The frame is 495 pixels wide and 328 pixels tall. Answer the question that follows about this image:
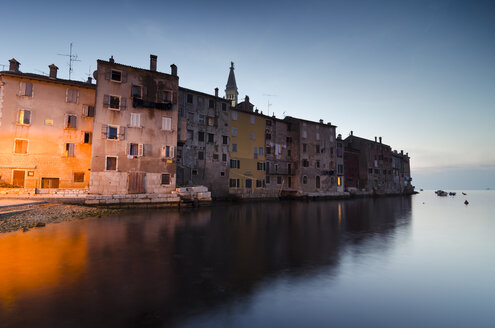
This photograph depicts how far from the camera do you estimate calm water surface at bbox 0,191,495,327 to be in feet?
18.1

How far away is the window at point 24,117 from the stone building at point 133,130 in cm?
713

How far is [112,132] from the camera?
26.1m

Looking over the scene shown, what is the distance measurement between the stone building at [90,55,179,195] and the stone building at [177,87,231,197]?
5098 millimetres

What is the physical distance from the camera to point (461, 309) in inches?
268

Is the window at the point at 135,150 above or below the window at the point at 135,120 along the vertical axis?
below

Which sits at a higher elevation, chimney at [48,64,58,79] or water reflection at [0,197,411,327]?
chimney at [48,64,58,79]

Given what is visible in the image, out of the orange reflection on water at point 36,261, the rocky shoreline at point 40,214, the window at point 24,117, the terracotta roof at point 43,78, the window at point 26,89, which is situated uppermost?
the terracotta roof at point 43,78

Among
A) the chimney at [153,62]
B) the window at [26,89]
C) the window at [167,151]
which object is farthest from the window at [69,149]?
the chimney at [153,62]

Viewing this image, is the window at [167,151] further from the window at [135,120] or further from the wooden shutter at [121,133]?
the wooden shutter at [121,133]

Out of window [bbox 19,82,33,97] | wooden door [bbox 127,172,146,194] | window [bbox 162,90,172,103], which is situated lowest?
wooden door [bbox 127,172,146,194]

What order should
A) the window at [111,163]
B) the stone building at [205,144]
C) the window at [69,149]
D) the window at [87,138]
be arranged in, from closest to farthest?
1. the window at [111,163]
2. the window at [69,149]
3. the window at [87,138]
4. the stone building at [205,144]

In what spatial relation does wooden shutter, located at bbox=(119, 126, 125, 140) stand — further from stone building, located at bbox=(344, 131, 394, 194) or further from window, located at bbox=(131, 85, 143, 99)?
stone building, located at bbox=(344, 131, 394, 194)

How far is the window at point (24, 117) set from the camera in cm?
2498

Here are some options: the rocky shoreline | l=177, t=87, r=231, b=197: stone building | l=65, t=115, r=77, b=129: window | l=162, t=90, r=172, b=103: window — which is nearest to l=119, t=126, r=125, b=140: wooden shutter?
l=65, t=115, r=77, b=129: window
